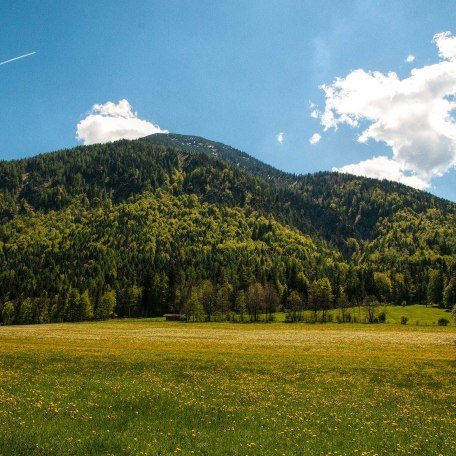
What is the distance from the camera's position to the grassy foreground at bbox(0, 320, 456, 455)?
1534 centimetres

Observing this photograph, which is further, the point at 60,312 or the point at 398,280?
the point at 398,280

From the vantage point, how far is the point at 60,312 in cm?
15650

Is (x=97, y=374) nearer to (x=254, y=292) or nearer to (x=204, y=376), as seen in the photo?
(x=204, y=376)

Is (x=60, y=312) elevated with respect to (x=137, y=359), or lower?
lower

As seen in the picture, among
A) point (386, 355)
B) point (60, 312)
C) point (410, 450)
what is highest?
point (410, 450)

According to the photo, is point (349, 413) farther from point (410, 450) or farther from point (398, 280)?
point (398, 280)

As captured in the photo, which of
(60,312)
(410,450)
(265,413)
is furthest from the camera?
(60,312)

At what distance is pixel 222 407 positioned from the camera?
2100 cm

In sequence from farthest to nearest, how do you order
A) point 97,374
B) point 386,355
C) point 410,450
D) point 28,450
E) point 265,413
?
point 386,355 < point 97,374 < point 265,413 < point 410,450 < point 28,450

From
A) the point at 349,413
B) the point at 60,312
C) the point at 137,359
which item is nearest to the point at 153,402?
the point at 349,413

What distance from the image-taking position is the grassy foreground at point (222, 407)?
1534 cm

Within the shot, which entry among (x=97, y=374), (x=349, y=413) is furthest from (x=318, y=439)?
(x=97, y=374)

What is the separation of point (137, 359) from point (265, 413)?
71.8 feet

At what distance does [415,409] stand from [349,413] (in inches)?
181
